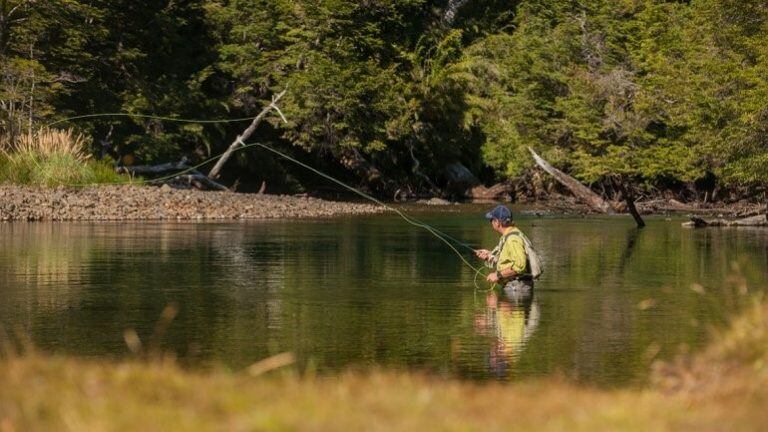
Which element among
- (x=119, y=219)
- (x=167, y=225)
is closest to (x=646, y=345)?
(x=167, y=225)

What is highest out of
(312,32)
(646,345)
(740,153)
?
(312,32)

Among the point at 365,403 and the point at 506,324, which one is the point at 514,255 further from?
the point at 365,403

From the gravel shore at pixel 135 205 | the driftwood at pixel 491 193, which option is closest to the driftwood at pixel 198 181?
the gravel shore at pixel 135 205

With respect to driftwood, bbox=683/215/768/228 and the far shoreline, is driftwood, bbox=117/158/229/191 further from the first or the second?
driftwood, bbox=683/215/768/228

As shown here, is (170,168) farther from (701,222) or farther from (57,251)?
(57,251)

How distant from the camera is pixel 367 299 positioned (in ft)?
61.5

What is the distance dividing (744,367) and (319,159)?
182 feet

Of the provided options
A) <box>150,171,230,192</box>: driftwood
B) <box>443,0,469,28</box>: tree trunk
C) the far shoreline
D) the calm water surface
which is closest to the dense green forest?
<box>443,0,469,28</box>: tree trunk

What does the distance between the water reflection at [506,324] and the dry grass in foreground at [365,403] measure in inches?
126

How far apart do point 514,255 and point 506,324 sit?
336 cm

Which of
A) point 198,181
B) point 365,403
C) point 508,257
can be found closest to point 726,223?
point 508,257

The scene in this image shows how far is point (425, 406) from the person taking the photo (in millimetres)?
7801

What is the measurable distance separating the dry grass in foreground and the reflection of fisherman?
968cm

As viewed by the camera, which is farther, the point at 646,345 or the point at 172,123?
the point at 172,123
